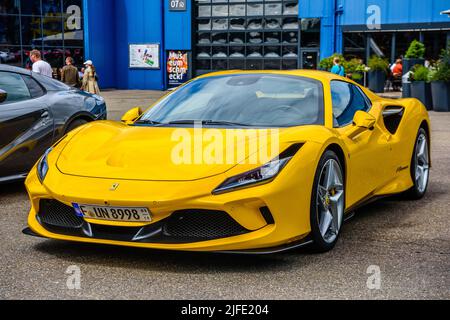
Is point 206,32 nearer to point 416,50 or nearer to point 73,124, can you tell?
point 416,50

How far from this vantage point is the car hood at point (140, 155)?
4.38 m

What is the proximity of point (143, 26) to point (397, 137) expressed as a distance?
34.8 m

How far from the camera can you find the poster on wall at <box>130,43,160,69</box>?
39.7 meters

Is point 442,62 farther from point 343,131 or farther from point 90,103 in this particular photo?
point 343,131

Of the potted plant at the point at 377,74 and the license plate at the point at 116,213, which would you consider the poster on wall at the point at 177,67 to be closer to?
the potted plant at the point at 377,74

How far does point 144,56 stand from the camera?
40031mm

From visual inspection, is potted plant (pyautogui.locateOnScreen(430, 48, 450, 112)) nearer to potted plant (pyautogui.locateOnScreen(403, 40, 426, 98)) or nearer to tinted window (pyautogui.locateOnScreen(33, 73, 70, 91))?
potted plant (pyautogui.locateOnScreen(403, 40, 426, 98))

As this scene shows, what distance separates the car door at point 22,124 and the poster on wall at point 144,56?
3245 cm

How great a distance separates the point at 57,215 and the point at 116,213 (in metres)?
0.52

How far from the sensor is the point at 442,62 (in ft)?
66.2

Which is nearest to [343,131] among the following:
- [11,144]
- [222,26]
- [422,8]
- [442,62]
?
[11,144]

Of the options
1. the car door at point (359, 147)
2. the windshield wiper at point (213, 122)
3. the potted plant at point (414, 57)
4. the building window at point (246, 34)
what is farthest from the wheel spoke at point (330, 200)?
the building window at point (246, 34)

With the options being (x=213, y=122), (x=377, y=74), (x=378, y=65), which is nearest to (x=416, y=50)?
(x=377, y=74)

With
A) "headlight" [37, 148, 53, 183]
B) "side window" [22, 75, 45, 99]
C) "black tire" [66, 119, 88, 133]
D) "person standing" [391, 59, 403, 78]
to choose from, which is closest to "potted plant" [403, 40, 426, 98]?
"person standing" [391, 59, 403, 78]
